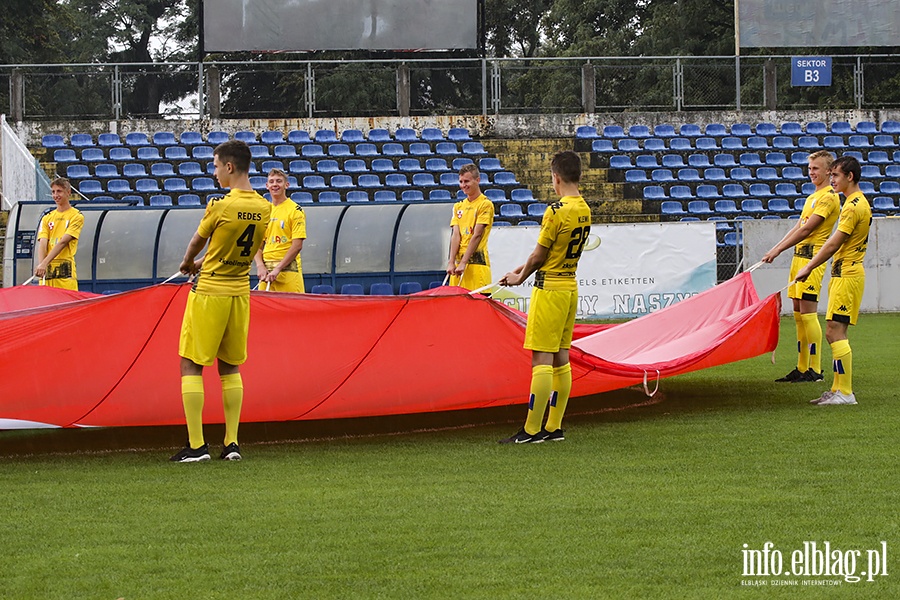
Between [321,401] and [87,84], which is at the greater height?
[87,84]

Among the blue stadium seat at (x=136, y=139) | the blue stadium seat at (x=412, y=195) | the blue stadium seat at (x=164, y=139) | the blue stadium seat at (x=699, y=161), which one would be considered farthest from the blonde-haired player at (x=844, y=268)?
the blue stadium seat at (x=136, y=139)

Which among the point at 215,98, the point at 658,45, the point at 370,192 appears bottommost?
the point at 370,192

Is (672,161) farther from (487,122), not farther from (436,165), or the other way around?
(436,165)

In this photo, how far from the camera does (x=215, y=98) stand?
26.6 m

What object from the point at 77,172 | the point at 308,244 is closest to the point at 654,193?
the point at 308,244

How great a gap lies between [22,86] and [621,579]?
24256 mm

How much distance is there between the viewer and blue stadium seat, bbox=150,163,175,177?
24.2 meters

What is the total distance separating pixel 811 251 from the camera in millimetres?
9930

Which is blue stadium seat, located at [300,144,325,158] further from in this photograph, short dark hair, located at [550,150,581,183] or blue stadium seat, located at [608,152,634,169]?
short dark hair, located at [550,150,581,183]

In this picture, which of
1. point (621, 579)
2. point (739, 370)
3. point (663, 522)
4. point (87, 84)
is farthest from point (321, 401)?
point (87, 84)

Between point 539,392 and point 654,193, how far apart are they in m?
18.1

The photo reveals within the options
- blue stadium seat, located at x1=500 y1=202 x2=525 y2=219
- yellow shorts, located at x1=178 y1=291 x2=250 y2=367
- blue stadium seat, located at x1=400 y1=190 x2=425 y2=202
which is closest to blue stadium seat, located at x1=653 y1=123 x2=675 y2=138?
blue stadium seat, located at x1=500 y1=202 x2=525 y2=219

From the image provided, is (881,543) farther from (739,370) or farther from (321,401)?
(739,370)

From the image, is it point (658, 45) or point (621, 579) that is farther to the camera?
point (658, 45)
